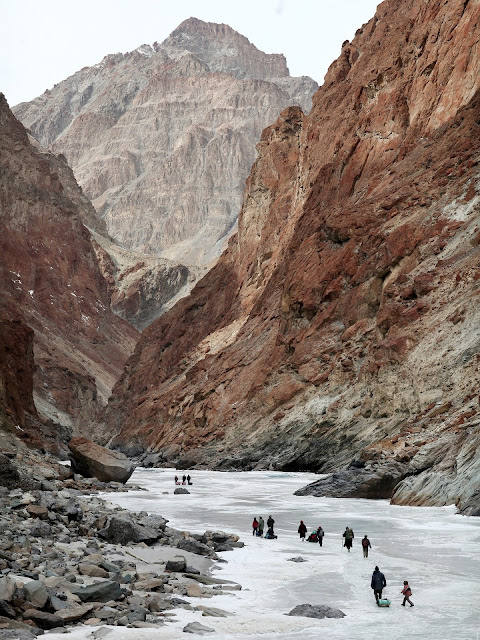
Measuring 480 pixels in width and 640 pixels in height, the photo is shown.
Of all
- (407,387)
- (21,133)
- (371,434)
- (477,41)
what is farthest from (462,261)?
(21,133)

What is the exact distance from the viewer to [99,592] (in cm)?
1491

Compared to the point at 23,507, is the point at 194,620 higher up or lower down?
Result: lower down

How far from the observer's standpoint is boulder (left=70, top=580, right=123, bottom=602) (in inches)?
581

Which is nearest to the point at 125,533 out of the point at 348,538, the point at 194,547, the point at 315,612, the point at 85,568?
the point at 194,547

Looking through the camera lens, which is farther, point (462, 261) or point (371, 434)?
point (462, 261)

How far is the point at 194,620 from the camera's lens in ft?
47.5

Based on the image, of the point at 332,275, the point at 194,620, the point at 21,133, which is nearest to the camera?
the point at 194,620

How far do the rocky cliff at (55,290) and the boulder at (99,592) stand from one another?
Answer: 354 ft

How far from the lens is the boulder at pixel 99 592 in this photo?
14.8 meters

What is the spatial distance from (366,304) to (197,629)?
Answer: 49.4 m

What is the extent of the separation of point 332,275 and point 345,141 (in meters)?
21.0

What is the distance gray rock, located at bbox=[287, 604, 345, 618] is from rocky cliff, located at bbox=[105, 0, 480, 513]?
1422cm

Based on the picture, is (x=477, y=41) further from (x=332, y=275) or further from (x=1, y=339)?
(x=1, y=339)

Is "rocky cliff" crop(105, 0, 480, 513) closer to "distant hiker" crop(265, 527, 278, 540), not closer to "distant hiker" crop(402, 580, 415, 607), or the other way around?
"distant hiker" crop(265, 527, 278, 540)
